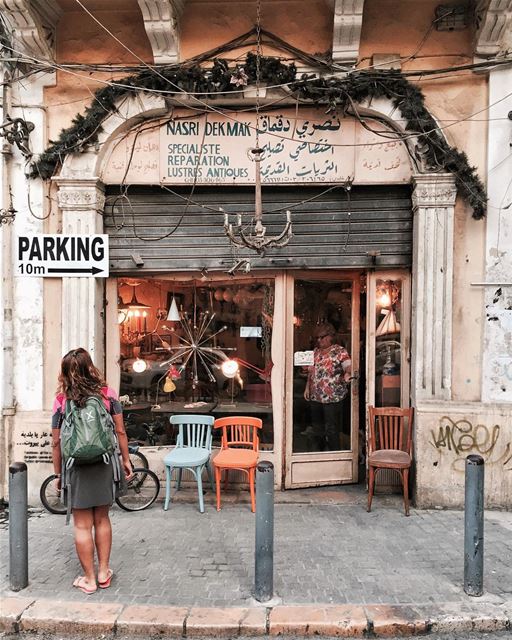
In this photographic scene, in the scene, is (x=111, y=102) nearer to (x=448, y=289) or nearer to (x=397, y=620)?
(x=448, y=289)

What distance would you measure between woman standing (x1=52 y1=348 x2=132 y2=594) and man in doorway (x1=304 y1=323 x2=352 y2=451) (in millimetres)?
2840

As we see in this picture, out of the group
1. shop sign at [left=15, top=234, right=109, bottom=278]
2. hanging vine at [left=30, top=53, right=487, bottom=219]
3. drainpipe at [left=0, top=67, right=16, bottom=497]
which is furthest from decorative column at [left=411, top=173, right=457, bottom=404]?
drainpipe at [left=0, top=67, right=16, bottom=497]

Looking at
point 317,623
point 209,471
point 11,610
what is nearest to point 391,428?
point 209,471

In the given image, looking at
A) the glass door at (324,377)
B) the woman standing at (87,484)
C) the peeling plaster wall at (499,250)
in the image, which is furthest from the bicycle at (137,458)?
the peeling plaster wall at (499,250)

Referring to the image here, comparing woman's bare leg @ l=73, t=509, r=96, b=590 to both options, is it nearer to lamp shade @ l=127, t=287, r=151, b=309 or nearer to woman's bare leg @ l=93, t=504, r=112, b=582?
woman's bare leg @ l=93, t=504, r=112, b=582

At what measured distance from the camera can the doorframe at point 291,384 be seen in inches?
227

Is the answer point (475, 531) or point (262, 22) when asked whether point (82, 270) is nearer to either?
point (262, 22)

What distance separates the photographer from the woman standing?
3.43 m

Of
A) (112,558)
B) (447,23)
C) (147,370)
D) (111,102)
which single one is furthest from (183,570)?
(447,23)

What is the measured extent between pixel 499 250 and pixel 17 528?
5.18 meters

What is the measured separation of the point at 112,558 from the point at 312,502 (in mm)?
2273

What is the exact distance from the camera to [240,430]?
5645mm

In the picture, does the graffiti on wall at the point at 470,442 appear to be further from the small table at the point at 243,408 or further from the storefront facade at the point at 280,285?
the small table at the point at 243,408

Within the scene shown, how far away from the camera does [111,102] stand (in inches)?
209
